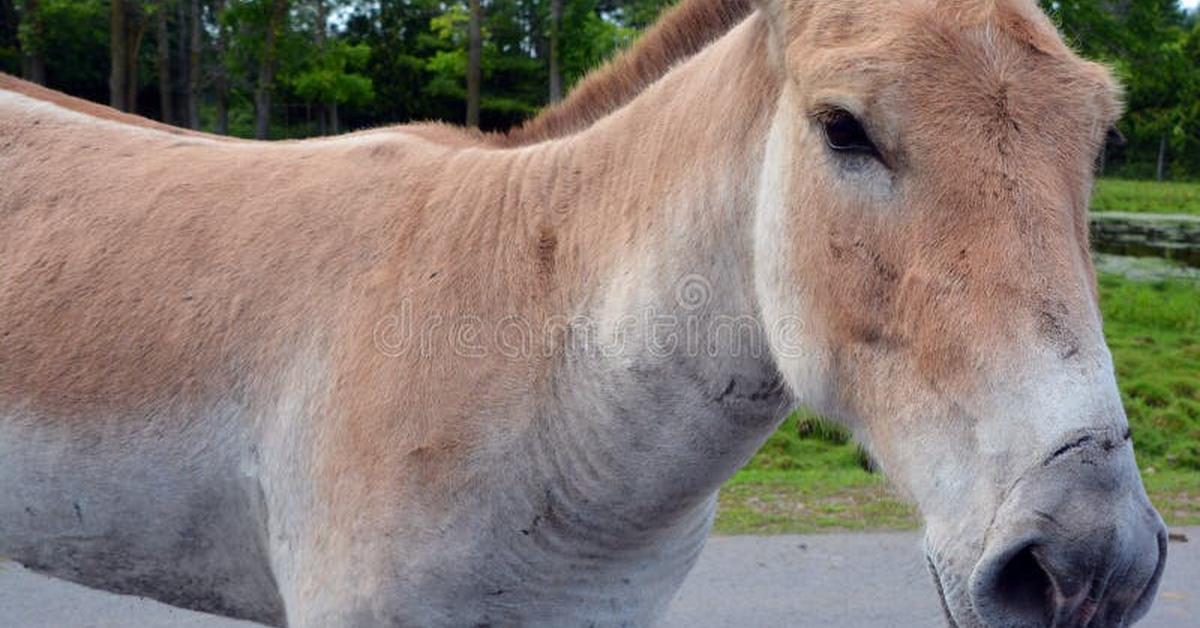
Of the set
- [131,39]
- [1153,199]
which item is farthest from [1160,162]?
[131,39]

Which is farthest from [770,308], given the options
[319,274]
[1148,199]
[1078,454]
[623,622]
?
[1148,199]

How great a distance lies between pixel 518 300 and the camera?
7.70 feet

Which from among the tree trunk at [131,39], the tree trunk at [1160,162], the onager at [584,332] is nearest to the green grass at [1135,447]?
the onager at [584,332]

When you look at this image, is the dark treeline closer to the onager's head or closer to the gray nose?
the onager's head

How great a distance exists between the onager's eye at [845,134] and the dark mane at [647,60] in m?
0.73

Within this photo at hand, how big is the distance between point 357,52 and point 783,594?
14.8m

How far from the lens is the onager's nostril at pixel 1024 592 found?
153 cm

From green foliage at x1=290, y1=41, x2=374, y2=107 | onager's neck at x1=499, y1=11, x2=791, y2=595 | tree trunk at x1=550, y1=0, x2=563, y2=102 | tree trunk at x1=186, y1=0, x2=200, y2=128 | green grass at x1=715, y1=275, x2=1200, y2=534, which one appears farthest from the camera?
tree trunk at x1=186, y1=0, x2=200, y2=128

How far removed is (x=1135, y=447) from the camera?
7.91 metres

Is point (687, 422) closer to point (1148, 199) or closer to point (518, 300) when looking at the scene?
point (518, 300)

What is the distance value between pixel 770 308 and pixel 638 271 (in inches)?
14.1

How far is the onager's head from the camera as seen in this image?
1.50 metres

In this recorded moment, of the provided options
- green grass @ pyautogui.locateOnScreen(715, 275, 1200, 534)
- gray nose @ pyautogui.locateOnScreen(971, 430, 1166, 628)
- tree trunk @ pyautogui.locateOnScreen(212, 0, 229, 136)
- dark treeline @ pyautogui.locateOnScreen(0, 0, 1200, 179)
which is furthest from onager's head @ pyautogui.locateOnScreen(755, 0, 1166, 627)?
tree trunk @ pyautogui.locateOnScreen(212, 0, 229, 136)

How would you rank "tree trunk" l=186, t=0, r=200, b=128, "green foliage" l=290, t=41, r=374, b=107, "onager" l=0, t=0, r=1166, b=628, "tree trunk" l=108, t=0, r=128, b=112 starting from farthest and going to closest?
"tree trunk" l=186, t=0, r=200, b=128, "green foliage" l=290, t=41, r=374, b=107, "tree trunk" l=108, t=0, r=128, b=112, "onager" l=0, t=0, r=1166, b=628
